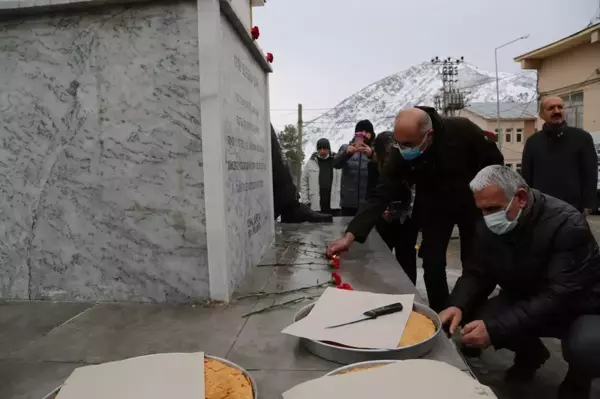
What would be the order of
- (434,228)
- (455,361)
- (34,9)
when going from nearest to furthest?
(455,361) → (34,9) → (434,228)

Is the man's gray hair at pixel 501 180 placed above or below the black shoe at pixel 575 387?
above

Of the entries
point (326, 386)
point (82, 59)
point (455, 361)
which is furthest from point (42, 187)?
point (455, 361)

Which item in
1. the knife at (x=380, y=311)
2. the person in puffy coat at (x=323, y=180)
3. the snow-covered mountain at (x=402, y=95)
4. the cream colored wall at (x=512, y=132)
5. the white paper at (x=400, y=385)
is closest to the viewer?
the white paper at (x=400, y=385)

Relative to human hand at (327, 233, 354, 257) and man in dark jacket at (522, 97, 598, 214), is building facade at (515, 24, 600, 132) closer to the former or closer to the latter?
man in dark jacket at (522, 97, 598, 214)

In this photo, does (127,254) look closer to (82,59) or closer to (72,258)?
(72,258)

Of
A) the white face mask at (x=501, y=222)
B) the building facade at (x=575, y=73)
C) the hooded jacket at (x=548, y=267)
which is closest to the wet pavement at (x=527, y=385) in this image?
the hooded jacket at (x=548, y=267)

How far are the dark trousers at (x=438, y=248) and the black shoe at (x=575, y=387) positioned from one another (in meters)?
1.00

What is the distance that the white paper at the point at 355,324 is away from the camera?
1921 mm

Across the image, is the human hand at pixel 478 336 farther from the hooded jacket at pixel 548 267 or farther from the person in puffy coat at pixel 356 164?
the person in puffy coat at pixel 356 164

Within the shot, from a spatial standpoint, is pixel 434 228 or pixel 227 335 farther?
pixel 434 228

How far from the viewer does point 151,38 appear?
2691mm

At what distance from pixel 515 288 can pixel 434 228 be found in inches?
37.5

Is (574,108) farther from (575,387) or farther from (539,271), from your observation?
(539,271)

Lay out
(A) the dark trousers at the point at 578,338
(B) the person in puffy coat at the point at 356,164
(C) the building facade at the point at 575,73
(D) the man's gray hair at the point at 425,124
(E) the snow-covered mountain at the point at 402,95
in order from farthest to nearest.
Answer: (E) the snow-covered mountain at the point at 402,95, (C) the building facade at the point at 575,73, (B) the person in puffy coat at the point at 356,164, (D) the man's gray hair at the point at 425,124, (A) the dark trousers at the point at 578,338
